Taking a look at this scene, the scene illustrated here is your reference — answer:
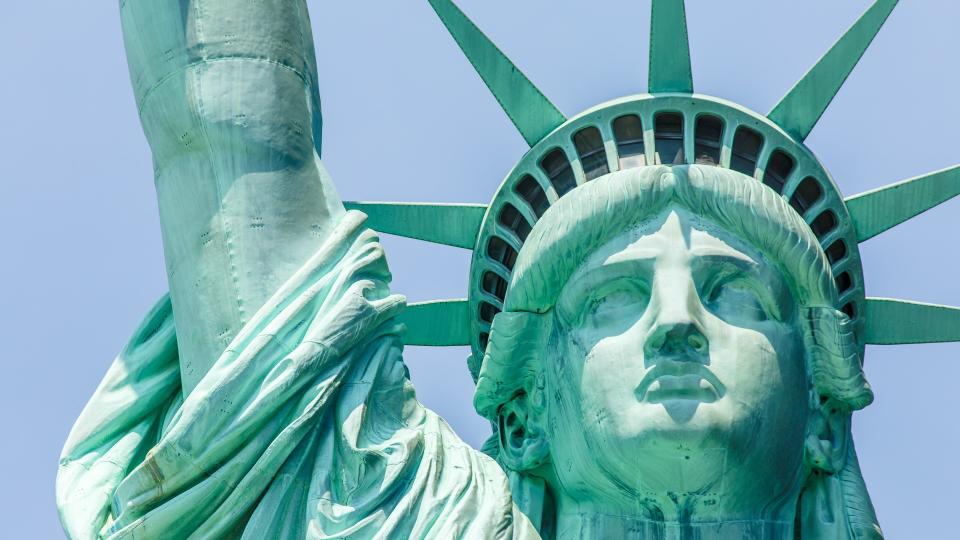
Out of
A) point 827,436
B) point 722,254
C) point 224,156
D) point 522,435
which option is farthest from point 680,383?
point 224,156

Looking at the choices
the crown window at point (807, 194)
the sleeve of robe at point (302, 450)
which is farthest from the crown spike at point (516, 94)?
the sleeve of robe at point (302, 450)

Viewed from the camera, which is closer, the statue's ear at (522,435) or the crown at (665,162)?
the statue's ear at (522,435)

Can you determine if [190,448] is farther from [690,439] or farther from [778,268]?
[778,268]

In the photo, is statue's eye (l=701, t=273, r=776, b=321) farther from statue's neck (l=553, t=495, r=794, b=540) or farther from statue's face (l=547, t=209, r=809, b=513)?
statue's neck (l=553, t=495, r=794, b=540)

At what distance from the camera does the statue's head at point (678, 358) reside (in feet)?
47.2

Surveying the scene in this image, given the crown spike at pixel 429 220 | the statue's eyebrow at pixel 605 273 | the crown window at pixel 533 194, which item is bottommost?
the statue's eyebrow at pixel 605 273

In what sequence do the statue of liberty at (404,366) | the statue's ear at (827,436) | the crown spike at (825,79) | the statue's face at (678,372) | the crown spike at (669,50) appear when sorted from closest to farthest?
the statue of liberty at (404,366) → the statue's face at (678,372) → the statue's ear at (827,436) → the crown spike at (669,50) → the crown spike at (825,79)

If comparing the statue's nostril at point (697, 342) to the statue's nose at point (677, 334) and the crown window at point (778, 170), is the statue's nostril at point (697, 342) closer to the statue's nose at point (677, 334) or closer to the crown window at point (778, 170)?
the statue's nose at point (677, 334)

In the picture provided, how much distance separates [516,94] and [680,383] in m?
3.07

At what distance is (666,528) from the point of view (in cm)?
1456

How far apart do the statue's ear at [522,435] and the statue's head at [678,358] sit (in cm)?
1

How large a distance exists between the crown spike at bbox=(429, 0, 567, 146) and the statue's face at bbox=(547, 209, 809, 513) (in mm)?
1826

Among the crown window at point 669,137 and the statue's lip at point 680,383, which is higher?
the crown window at point 669,137

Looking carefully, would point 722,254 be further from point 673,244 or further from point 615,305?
point 615,305
